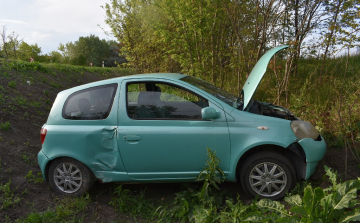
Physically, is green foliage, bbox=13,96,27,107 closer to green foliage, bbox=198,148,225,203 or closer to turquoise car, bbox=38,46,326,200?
turquoise car, bbox=38,46,326,200

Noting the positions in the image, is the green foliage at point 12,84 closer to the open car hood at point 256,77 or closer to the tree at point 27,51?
the open car hood at point 256,77

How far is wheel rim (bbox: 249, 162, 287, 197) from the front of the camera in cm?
366

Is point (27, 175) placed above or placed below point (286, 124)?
below

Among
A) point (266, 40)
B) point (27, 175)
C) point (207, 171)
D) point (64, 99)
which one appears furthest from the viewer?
point (266, 40)

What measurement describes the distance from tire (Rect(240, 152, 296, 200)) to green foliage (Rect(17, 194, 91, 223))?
7.06ft

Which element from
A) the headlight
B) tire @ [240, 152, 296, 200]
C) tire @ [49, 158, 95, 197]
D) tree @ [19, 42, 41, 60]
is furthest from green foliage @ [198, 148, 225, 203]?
tree @ [19, 42, 41, 60]

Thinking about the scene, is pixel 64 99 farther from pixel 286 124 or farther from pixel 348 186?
pixel 348 186

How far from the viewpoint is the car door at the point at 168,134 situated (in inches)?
146

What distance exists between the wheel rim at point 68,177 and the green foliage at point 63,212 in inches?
6.0

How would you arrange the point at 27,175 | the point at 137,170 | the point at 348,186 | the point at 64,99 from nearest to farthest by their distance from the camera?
the point at 348,186 < the point at 137,170 < the point at 64,99 < the point at 27,175

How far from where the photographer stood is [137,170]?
3.92 m

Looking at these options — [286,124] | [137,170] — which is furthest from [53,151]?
[286,124]

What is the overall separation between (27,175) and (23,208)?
718mm

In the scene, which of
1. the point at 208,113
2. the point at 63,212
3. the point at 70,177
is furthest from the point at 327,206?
the point at 70,177
